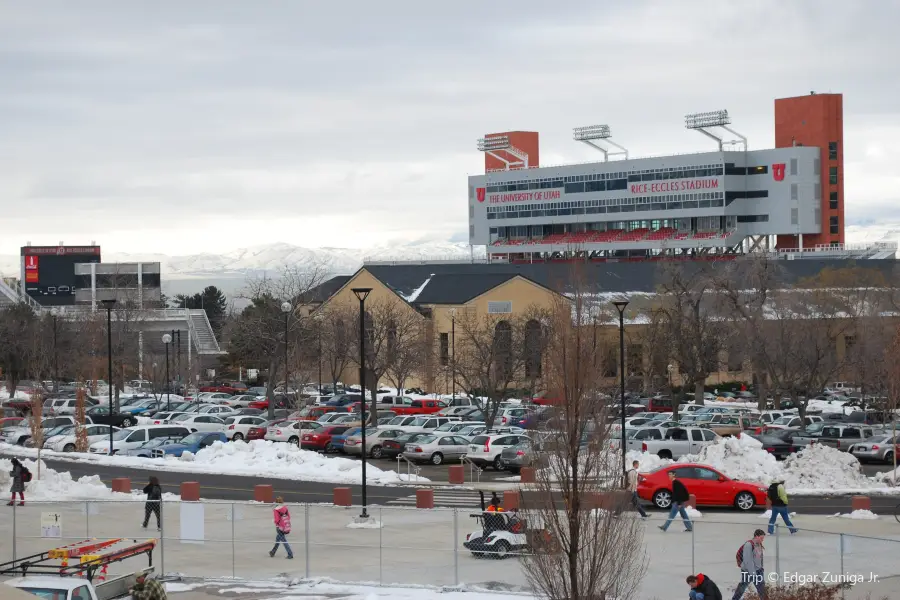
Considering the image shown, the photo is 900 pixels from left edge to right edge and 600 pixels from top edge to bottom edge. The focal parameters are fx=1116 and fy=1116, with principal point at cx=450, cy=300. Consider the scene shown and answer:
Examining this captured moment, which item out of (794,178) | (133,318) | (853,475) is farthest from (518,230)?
(853,475)

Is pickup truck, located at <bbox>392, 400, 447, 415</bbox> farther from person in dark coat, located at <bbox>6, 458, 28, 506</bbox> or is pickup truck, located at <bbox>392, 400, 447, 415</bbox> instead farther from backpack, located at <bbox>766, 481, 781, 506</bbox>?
backpack, located at <bbox>766, 481, 781, 506</bbox>

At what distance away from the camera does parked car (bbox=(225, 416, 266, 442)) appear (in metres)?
51.9

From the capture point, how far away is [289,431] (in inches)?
1917

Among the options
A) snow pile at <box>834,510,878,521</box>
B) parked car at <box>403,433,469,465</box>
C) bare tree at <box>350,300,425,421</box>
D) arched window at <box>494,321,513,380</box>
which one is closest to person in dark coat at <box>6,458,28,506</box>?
parked car at <box>403,433,469,465</box>

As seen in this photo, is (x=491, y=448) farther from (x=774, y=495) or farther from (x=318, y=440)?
(x=774, y=495)

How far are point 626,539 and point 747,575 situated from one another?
14.9 feet

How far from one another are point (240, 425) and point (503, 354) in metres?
17.4

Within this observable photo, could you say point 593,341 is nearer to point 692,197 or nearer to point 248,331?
point 248,331

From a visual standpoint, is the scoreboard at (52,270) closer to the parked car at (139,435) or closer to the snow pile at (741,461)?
the parked car at (139,435)

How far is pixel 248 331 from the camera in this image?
239ft

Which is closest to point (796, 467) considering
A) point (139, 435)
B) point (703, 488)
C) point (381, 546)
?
point (703, 488)

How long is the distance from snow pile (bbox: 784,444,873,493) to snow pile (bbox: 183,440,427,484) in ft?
40.2

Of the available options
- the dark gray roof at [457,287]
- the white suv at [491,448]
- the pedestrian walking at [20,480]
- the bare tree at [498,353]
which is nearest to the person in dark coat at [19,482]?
the pedestrian walking at [20,480]

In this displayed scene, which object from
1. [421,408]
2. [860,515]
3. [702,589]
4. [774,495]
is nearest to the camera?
[702,589]
